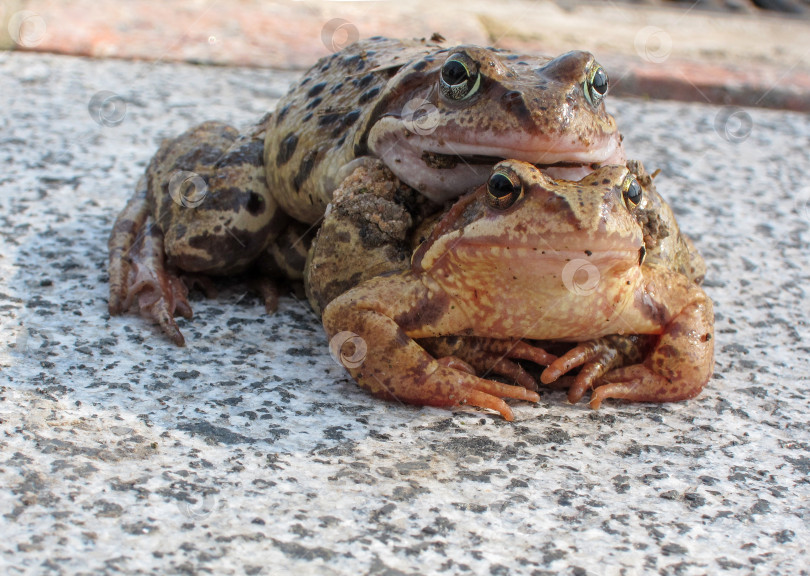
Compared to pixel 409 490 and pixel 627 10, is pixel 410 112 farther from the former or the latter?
pixel 627 10

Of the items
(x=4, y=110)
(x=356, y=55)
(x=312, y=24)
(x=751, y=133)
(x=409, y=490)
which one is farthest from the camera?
(x=312, y=24)

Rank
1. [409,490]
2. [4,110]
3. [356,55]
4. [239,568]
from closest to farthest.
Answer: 1. [239,568]
2. [409,490]
3. [356,55]
4. [4,110]

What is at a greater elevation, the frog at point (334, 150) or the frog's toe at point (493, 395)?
the frog at point (334, 150)

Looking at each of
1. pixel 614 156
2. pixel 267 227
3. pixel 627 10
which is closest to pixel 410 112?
pixel 614 156

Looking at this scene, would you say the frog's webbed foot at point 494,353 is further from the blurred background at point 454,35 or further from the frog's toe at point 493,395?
the blurred background at point 454,35

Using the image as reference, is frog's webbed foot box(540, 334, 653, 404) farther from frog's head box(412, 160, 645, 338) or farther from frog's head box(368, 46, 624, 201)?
frog's head box(368, 46, 624, 201)

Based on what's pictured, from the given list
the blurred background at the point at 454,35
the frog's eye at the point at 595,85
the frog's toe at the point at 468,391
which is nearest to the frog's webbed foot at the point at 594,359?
the frog's toe at the point at 468,391

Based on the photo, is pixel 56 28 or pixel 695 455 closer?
pixel 695 455
